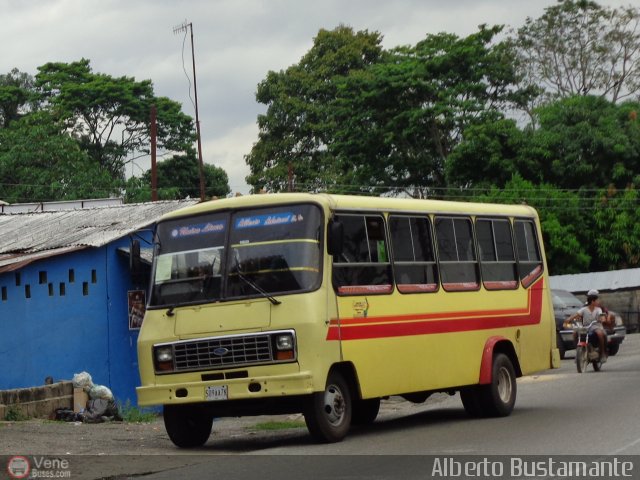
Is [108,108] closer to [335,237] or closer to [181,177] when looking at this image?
[181,177]

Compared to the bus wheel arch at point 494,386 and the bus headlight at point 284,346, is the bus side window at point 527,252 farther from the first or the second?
the bus headlight at point 284,346

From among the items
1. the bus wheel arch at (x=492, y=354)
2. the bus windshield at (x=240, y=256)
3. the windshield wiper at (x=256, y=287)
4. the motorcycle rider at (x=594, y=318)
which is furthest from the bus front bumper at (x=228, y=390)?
the motorcycle rider at (x=594, y=318)

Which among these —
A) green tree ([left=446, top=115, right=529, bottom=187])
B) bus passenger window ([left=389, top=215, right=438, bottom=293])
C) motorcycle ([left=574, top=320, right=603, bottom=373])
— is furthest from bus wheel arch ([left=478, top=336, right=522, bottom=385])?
green tree ([left=446, top=115, right=529, bottom=187])

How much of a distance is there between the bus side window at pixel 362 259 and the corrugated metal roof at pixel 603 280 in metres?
30.5

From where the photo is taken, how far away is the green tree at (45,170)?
51344 millimetres

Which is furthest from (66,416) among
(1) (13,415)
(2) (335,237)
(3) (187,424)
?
(2) (335,237)

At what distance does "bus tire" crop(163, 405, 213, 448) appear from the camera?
1377 cm

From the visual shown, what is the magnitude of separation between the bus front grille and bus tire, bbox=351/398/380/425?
131 inches

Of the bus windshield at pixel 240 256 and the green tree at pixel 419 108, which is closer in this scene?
the bus windshield at pixel 240 256

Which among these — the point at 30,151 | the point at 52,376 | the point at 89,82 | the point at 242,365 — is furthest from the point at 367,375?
the point at 89,82

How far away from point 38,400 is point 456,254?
7.41 m

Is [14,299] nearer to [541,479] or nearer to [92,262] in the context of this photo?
[92,262]

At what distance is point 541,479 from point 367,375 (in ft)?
14.2

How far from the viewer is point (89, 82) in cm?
5919
